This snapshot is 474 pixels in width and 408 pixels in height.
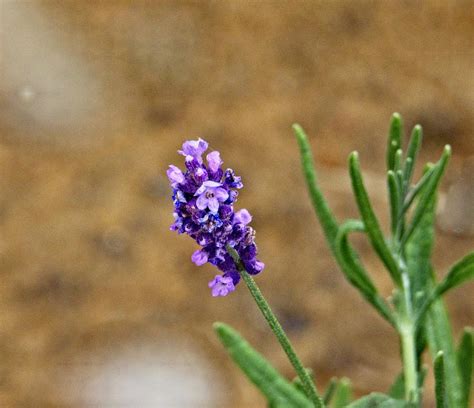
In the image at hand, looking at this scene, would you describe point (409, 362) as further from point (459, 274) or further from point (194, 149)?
point (194, 149)

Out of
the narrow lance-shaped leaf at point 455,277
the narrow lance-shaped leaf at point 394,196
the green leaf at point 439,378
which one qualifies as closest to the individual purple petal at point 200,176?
the green leaf at point 439,378

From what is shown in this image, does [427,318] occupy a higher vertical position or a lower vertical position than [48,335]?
lower

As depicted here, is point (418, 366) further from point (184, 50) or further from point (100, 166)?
point (184, 50)

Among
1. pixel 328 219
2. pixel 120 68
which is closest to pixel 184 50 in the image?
pixel 120 68

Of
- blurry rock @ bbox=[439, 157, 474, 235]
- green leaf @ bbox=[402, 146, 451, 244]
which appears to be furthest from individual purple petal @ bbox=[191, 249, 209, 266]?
blurry rock @ bbox=[439, 157, 474, 235]

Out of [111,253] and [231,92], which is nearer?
[111,253]

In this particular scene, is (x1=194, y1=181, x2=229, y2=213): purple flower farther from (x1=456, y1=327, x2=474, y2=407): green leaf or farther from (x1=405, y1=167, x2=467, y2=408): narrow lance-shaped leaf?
(x1=456, y1=327, x2=474, y2=407): green leaf

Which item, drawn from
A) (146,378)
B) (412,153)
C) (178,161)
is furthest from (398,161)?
(178,161)
